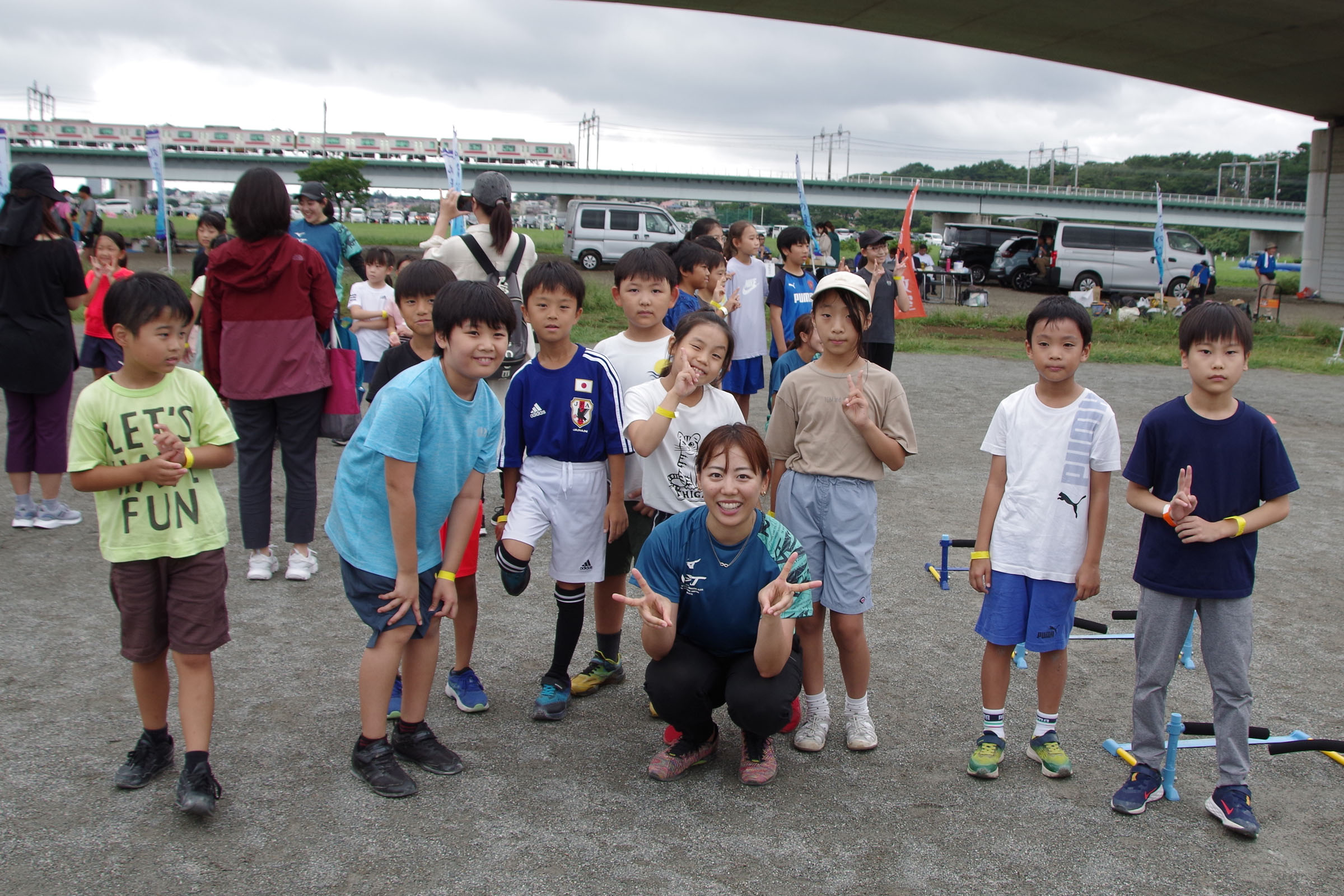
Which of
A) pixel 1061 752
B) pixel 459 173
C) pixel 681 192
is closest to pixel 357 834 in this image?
pixel 1061 752

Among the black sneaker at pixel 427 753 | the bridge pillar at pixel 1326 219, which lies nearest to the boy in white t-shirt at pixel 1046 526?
the black sneaker at pixel 427 753

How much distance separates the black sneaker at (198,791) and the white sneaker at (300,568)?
2.03 meters

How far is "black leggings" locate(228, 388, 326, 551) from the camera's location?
4.59m

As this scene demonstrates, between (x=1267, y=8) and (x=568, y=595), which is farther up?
(x=1267, y=8)

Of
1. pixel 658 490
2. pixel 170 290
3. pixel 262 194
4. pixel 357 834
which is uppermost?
pixel 262 194

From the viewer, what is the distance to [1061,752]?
311cm

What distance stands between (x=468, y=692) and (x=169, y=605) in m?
1.14

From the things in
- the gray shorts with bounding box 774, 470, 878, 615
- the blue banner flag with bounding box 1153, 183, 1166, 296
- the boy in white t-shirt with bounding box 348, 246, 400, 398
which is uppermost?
the blue banner flag with bounding box 1153, 183, 1166, 296

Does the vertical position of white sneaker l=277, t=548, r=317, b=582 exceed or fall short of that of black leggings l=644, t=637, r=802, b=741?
it falls short

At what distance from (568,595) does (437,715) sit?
0.68 m

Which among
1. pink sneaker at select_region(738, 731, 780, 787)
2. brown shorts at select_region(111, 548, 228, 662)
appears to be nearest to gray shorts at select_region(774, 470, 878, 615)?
pink sneaker at select_region(738, 731, 780, 787)

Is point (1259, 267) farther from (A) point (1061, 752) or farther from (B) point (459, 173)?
(A) point (1061, 752)

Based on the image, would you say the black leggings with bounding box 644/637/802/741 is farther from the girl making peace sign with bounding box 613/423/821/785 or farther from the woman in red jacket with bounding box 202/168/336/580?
the woman in red jacket with bounding box 202/168/336/580

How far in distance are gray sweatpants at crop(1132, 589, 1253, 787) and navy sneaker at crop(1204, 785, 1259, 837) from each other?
0.03m
